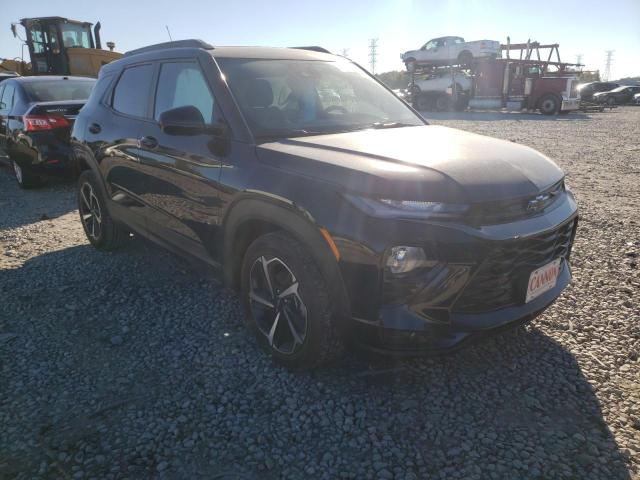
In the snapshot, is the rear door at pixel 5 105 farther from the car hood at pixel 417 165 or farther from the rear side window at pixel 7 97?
the car hood at pixel 417 165

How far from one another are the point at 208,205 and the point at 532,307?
197 centimetres

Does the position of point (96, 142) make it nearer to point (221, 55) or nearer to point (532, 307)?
point (221, 55)

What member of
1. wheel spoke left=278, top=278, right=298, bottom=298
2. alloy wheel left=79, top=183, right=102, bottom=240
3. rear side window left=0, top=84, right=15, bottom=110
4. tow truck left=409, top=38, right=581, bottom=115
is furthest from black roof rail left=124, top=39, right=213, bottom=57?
tow truck left=409, top=38, right=581, bottom=115

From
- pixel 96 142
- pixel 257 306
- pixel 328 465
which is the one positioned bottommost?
pixel 328 465

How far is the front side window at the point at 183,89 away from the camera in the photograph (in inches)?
120

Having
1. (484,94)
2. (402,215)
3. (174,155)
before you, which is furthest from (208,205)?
(484,94)

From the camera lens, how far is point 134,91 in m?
3.94

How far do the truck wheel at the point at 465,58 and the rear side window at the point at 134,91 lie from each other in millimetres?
22869

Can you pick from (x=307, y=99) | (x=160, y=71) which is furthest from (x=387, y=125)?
A: (x=160, y=71)

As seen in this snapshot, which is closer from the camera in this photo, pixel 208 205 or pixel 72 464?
pixel 72 464

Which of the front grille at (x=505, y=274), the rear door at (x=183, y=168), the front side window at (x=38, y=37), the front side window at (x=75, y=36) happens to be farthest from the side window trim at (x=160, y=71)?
the front side window at (x=38, y=37)

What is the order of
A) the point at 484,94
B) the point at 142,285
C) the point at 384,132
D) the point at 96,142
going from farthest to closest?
the point at 484,94, the point at 96,142, the point at 142,285, the point at 384,132

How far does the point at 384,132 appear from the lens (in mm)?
3068

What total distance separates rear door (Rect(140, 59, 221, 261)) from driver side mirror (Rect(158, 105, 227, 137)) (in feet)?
0.24
